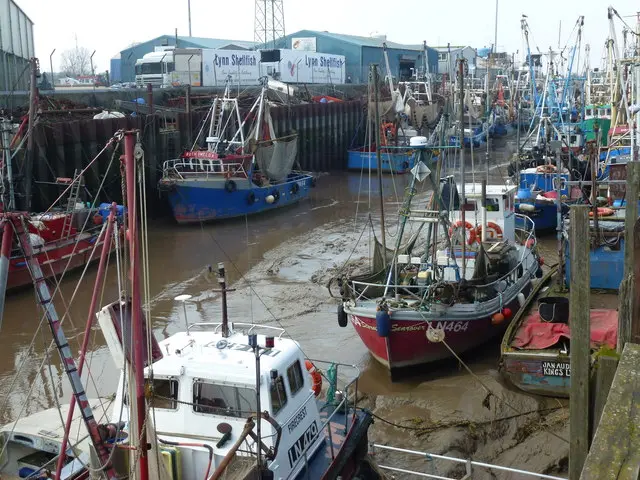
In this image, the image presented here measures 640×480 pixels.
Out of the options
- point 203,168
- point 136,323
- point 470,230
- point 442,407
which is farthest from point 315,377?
point 203,168

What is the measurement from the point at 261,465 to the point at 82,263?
14.2 metres

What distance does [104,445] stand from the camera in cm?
688

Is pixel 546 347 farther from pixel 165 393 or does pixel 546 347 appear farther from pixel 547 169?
pixel 547 169

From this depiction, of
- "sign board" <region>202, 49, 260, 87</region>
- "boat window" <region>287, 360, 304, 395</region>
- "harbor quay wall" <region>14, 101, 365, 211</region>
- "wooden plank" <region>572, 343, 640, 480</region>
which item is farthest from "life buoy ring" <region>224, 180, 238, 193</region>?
"wooden plank" <region>572, 343, 640, 480</region>

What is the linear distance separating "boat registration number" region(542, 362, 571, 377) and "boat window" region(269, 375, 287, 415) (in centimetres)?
500

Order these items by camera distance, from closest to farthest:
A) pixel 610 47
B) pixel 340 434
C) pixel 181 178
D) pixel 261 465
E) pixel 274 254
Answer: pixel 261 465
pixel 340 434
pixel 274 254
pixel 181 178
pixel 610 47

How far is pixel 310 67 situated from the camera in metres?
51.9

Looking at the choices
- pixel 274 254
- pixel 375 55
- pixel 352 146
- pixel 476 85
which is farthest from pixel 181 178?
pixel 476 85

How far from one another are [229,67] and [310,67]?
381 inches

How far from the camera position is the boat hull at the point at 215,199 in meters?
25.1

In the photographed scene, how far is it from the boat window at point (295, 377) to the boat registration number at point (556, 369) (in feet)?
15.2

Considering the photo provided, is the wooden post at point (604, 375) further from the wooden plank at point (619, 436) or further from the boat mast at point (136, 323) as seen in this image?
the boat mast at point (136, 323)

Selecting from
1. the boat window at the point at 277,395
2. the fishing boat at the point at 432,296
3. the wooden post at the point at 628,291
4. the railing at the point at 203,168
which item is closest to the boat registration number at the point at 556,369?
the fishing boat at the point at 432,296

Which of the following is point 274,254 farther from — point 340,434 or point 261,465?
point 261,465
